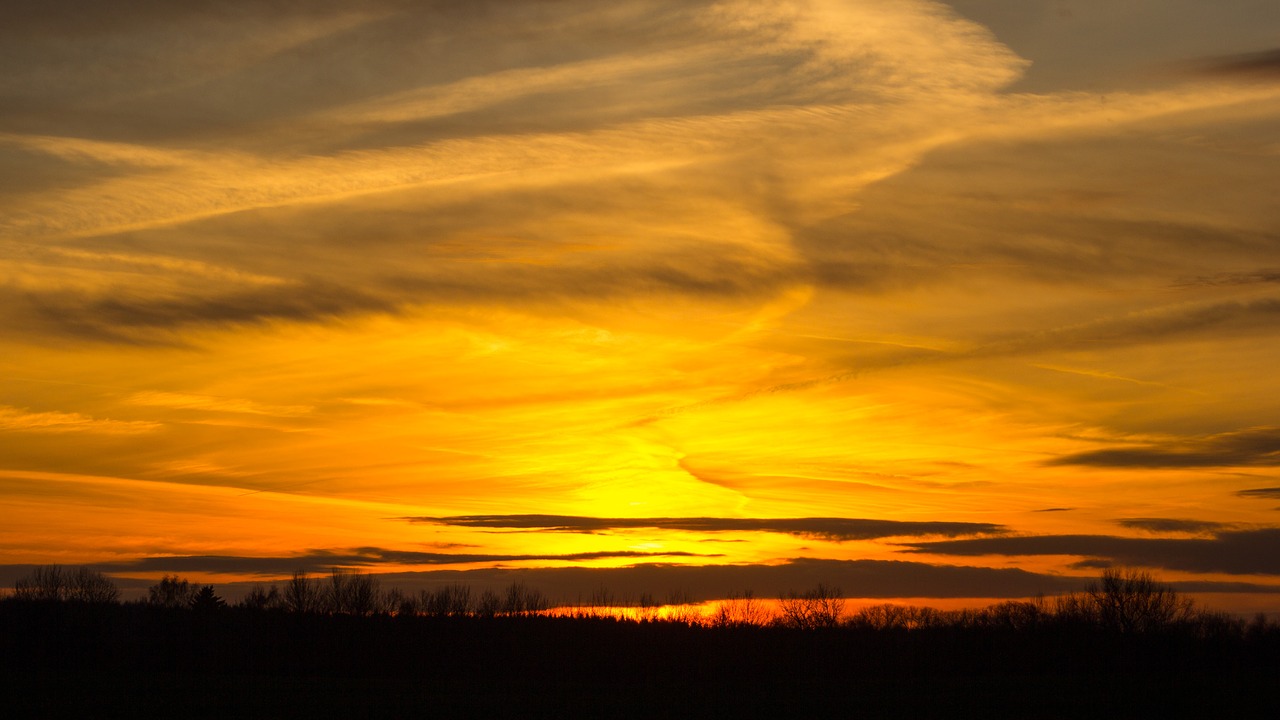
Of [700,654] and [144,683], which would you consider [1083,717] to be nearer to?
[144,683]

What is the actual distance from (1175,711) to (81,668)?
3812 inches

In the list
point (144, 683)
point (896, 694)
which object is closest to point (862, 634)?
point (896, 694)

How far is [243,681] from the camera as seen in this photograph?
8200 centimetres

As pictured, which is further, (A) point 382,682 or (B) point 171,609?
(B) point 171,609

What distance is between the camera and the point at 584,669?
121 m

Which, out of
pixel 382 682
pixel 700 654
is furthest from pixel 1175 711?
pixel 700 654

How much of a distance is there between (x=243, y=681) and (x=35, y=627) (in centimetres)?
5920

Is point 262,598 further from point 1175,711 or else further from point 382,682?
point 1175,711

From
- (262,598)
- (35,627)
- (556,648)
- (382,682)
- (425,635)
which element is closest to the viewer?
(382,682)

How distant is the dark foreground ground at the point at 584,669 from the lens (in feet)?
206

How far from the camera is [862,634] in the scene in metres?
162

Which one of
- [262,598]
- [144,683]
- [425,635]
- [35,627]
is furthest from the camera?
[262,598]

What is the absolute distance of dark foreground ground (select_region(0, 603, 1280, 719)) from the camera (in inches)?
2467

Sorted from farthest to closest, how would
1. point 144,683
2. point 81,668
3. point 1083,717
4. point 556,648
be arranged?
point 556,648, point 81,668, point 144,683, point 1083,717
